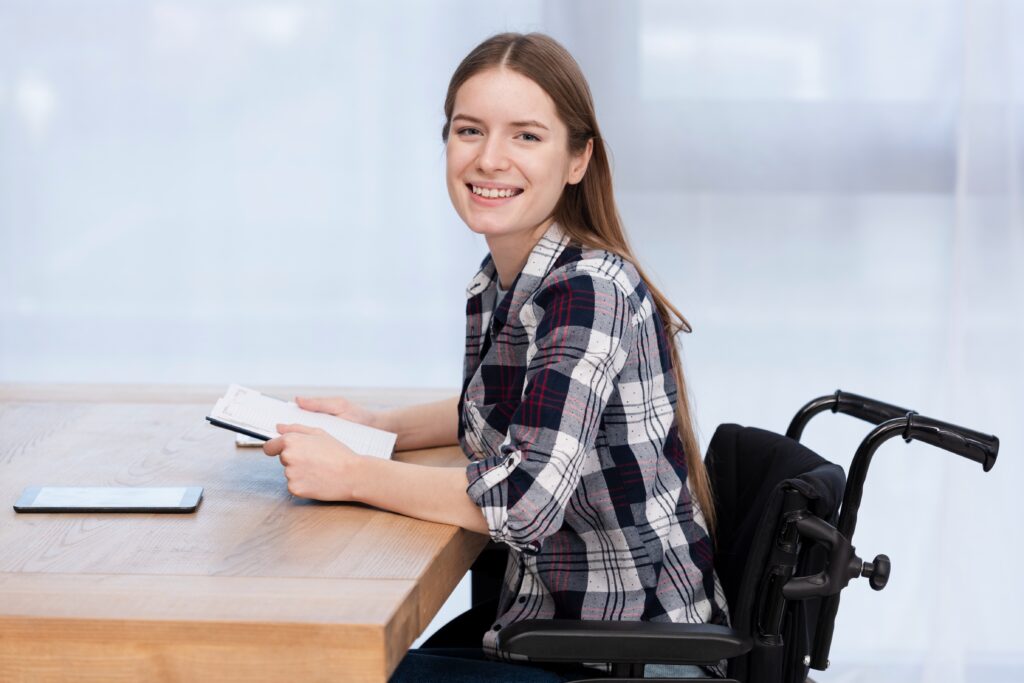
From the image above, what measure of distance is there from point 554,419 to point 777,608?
11.9 inches

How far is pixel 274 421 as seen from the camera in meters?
1.47

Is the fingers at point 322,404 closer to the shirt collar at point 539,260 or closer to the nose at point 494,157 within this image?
the shirt collar at point 539,260

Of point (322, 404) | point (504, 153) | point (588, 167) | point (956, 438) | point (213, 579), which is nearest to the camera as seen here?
point (213, 579)

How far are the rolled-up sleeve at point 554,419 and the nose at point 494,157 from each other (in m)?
0.18

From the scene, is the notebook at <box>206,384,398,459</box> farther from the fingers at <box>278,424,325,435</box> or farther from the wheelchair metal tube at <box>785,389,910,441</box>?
the wheelchair metal tube at <box>785,389,910,441</box>

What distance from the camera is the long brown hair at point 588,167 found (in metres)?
1.39

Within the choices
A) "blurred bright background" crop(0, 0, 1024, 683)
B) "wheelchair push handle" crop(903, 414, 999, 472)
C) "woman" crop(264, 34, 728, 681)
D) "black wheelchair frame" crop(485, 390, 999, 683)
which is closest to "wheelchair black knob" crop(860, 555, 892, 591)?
"black wheelchair frame" crop(485, 390, 999, 683)

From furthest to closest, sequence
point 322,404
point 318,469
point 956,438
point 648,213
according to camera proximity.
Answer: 1. point 648,213
2. point 322,404
3. point 318,469
4. point 956,438

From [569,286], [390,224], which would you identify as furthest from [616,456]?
[390,224]

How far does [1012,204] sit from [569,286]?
1563mm

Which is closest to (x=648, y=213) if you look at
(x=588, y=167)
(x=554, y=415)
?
(x=588, y=167)

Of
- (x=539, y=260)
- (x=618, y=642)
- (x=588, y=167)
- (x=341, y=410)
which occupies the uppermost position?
(x=588, y=167)

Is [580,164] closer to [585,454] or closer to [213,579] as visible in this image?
[585,454]

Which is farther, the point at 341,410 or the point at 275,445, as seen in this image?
the point at 341,410
